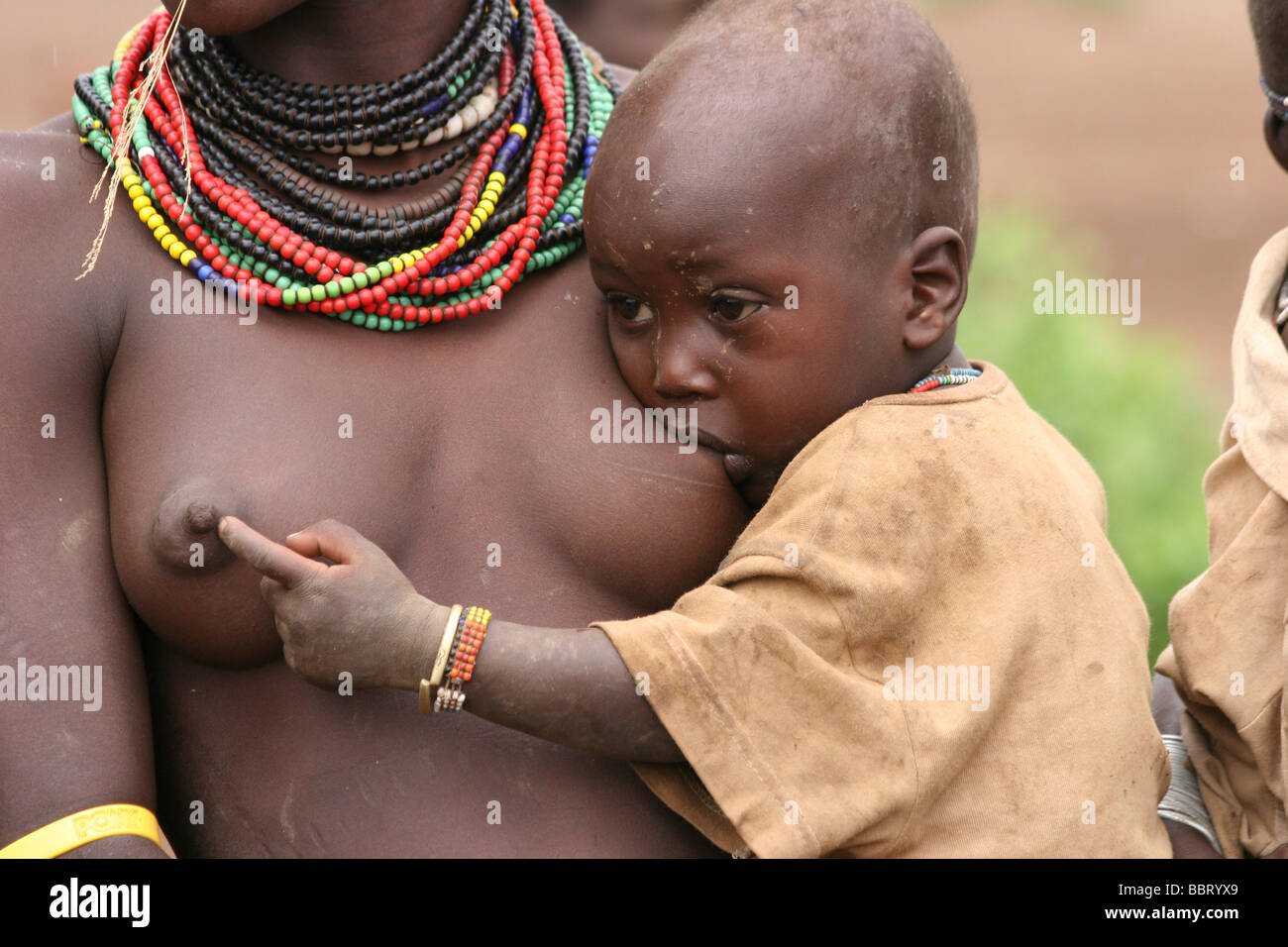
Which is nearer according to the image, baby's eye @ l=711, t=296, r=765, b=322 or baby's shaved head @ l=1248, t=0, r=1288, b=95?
baby's eye @ l=711, t=296, r=765, b=322

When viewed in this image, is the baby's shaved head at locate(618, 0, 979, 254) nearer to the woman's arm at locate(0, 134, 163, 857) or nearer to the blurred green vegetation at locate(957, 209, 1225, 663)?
the woman's arm at locate(0, 134, 163, 857)

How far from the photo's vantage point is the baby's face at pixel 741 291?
2012 mm

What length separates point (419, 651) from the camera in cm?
181

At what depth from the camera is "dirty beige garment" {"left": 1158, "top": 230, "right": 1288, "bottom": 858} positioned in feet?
7.26

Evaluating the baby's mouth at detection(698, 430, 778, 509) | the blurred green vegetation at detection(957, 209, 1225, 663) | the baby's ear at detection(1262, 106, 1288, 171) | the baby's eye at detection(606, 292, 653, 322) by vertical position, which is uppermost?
the baby's ear at detection(1262, 106, 1288, 171)

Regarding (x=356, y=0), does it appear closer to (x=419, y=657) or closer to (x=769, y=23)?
(x=769, y=23)

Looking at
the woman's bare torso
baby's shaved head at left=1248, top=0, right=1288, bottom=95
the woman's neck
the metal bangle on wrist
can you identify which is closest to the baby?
the woman's bare torso

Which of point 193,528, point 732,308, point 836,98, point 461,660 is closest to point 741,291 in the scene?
point 732,308

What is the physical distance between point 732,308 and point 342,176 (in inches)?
22.0

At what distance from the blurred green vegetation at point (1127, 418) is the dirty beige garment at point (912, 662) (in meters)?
2.82

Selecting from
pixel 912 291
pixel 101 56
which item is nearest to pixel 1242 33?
pixel 101 56

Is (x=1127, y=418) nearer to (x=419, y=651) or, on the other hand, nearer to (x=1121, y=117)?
(x=419, y=651)

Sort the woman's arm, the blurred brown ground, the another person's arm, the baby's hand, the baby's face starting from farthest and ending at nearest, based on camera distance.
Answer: the blurred brown ground → the another person's arm → the baby's face → the woman's arm → the baby's hand

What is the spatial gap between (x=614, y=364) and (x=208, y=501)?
1.93 ft
